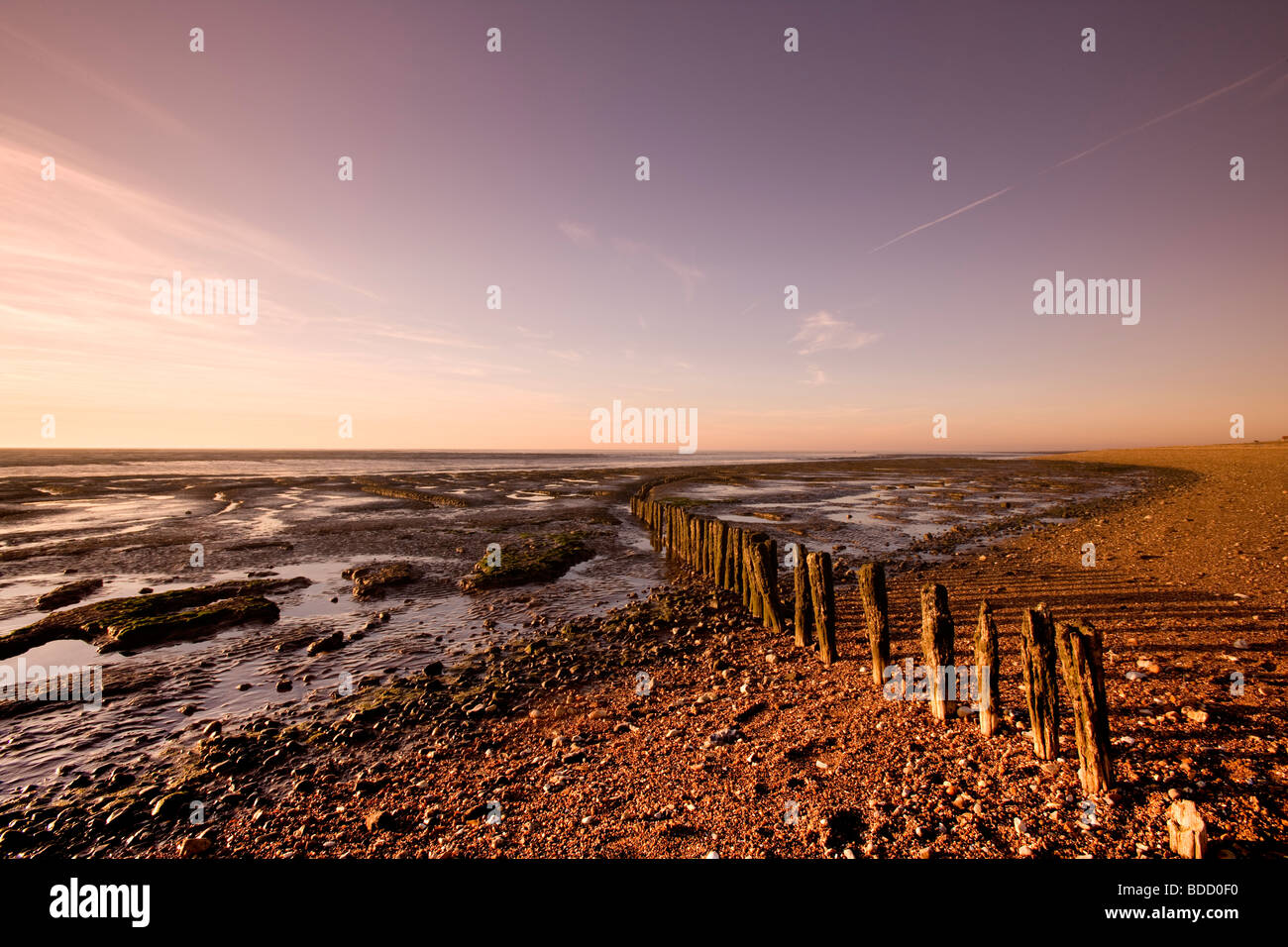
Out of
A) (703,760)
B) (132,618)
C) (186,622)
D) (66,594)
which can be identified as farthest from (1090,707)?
(66,594)

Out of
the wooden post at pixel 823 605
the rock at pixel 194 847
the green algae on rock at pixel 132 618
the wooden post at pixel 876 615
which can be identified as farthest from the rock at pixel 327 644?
the wooden post at pixel 876 615

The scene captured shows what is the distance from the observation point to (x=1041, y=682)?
512cm

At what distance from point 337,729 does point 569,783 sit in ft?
12.1

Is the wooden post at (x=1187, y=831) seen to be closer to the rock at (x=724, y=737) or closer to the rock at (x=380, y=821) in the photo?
the rock at (x=724, y=737)

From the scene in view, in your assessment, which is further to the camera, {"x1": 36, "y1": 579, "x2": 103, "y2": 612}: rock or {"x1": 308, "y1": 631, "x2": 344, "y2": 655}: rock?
{"x1": 36, "y1": 579, "x2": 103, "y2": 612}: rock

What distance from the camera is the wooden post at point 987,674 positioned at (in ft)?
18.2

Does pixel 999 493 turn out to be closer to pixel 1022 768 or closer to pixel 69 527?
pixel 1022 768

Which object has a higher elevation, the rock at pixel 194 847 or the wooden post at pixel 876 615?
the wooden post at pixel 876 615

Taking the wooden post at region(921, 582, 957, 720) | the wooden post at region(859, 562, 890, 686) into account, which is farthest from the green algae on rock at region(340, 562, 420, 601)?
the wooden post at region(921, 582, 957, 720)

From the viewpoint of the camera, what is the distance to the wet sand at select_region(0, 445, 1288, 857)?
14.1 ft

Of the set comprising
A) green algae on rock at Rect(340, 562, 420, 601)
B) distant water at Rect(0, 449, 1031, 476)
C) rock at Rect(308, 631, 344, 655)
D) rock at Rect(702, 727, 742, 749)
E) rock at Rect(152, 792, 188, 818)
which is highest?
distant water at Rect(0, 449, 1031, 476)

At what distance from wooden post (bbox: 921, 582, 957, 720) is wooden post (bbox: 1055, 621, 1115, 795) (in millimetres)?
1393

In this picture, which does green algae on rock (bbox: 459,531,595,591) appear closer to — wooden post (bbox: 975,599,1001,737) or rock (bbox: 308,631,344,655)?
rock (bbox: 308,631,344,655)
